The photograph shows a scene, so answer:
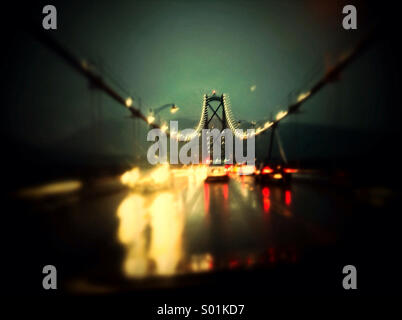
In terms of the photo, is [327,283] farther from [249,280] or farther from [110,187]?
[110,187]

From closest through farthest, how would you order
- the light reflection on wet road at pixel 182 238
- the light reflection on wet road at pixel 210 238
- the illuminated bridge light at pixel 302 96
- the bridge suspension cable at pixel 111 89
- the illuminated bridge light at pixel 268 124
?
the light reflection on wet road at pixel 182 238 < the light reflection on wet road at pixel 210 238 < the bridge suspension cable at pixel 111 89 < the illuminated bridge light at pixel 302 96 < the illuminated bridge light at pixel 268 124

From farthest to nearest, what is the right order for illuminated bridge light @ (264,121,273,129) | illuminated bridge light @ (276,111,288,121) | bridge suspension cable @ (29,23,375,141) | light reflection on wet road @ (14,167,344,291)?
illuminated bridge light @ (264,121,273,129) < illuminated bridge light @ (276,111,288,121) < bridge suspension cable @ (29,23,375,141) < light reflection on wet road @ (14,167,344,291)

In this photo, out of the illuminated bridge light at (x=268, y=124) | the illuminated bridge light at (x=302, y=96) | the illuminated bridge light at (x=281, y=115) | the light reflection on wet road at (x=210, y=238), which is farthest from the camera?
the illuminated bridge light at (x=268, y=124)

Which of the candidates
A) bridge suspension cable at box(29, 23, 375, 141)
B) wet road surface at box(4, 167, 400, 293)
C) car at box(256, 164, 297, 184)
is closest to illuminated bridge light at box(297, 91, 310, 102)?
bridge suspension cable at box(29, 23, 375, 141)

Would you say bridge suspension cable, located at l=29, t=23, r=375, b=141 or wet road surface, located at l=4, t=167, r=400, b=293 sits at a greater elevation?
bridge suspension cable, located at l=29, t=23, r=375, b=141

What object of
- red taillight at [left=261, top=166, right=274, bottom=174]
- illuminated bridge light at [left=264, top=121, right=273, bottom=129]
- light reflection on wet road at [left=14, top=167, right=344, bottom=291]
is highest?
illuminated bridge light at [left=264, top=121, right=273, bottom=129]

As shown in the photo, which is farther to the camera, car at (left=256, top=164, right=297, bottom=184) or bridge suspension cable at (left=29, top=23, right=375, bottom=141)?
car at (left=256, top=164, right=297, bottom=184)

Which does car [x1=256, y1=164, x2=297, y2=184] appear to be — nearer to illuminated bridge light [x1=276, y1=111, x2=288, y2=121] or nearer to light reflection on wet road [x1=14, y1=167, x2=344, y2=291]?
light reflection on wet road [x1=14, y1=167, x2=344, y2=291]

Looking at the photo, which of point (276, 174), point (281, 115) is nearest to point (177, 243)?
point (276, 174)

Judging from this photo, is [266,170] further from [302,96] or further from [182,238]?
[182,238]

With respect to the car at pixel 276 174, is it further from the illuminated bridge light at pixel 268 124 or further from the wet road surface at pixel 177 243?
the illuminated bridge light at pixel 268 124

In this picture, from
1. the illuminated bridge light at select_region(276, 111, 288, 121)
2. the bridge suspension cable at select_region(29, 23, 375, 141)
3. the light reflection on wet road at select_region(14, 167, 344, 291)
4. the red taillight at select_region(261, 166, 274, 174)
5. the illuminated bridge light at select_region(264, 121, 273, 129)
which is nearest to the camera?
the light reflection on wet road at select_region(14, 167, 344, 291)

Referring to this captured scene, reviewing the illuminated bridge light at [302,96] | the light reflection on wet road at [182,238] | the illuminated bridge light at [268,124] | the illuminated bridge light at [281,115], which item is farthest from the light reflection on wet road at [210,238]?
the illuminated bridge light at [268,124]
